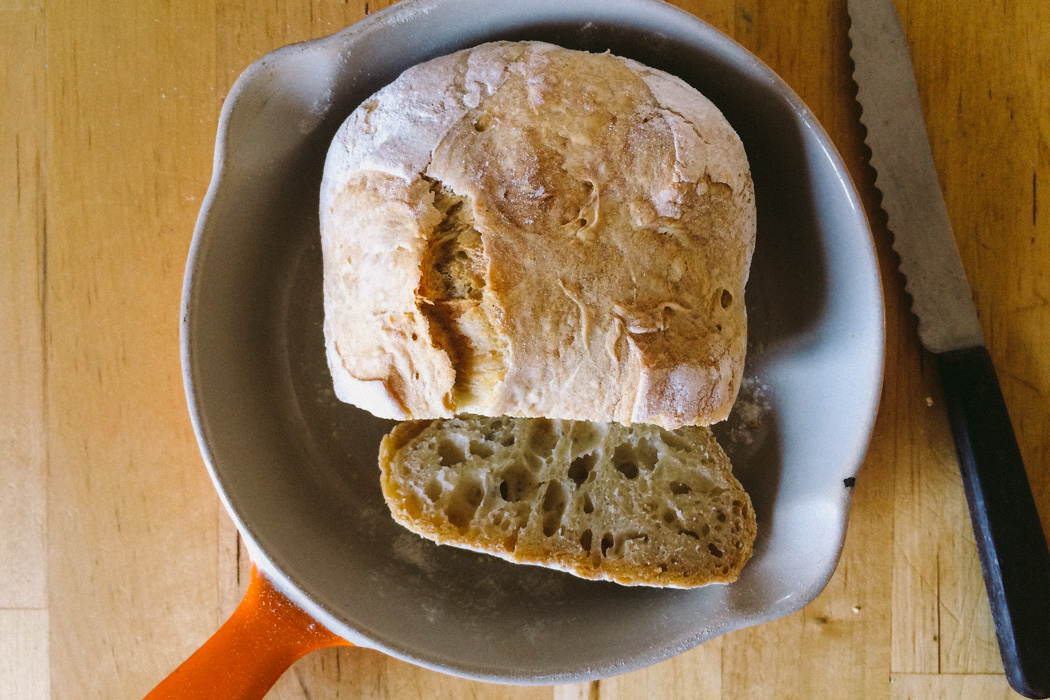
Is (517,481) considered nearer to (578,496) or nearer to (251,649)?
(578,496)

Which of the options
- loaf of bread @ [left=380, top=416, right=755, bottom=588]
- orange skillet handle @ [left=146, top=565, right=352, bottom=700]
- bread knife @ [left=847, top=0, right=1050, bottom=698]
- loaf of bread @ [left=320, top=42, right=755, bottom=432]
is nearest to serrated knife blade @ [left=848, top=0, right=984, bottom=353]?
bread knife @ [left=847, top=0, right=1050, bottom=698]

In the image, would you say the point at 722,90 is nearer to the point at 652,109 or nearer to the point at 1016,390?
the point at 652,109

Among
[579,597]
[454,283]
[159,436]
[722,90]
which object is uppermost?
[722,90]

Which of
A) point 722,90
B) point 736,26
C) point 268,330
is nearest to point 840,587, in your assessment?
point 722,90

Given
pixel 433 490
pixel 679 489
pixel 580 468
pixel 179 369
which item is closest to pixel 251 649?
pixel 433 490

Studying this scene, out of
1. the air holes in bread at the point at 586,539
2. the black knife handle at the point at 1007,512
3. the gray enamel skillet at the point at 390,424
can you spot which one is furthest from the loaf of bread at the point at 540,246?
the black knife handle at the point at 1007,512

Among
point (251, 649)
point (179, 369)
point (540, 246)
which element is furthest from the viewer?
point (179, 369)
